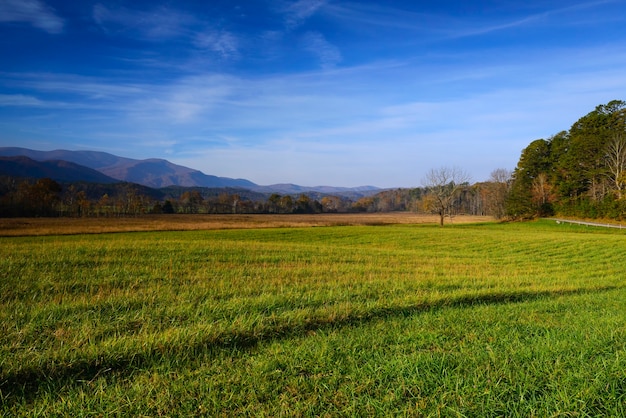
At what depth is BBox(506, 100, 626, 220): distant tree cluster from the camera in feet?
189

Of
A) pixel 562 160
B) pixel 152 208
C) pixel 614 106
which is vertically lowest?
pixel 152 208

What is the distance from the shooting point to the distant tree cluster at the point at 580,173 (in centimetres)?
5756

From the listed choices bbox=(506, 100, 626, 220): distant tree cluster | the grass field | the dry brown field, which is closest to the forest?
bbox=(506, 100, 626, 220): distant tree cluster

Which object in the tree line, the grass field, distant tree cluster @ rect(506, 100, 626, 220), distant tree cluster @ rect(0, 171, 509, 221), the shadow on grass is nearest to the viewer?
the grass field

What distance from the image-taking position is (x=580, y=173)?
65.6 m

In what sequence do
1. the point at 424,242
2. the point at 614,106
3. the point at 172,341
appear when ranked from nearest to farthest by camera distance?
the point at 172,341
the point at 424,242
the point at 614,106

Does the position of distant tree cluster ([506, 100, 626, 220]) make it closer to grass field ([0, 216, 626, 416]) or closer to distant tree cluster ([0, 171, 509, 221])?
distant tree cluster ([0, 171, 509, 221])

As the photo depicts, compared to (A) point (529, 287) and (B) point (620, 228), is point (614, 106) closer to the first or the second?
(B) point (620, 228)

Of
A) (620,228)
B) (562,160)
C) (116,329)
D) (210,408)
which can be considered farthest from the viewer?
(562,160)

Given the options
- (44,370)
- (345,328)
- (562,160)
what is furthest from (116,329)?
(562,160)

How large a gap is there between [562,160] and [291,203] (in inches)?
4219

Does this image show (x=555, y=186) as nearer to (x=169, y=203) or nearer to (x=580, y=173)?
(x=580, y=173)

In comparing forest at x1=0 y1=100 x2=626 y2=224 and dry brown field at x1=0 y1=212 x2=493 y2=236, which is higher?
forest at x1=0 y1=100 x2=626 y2=224

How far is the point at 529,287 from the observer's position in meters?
9.73
